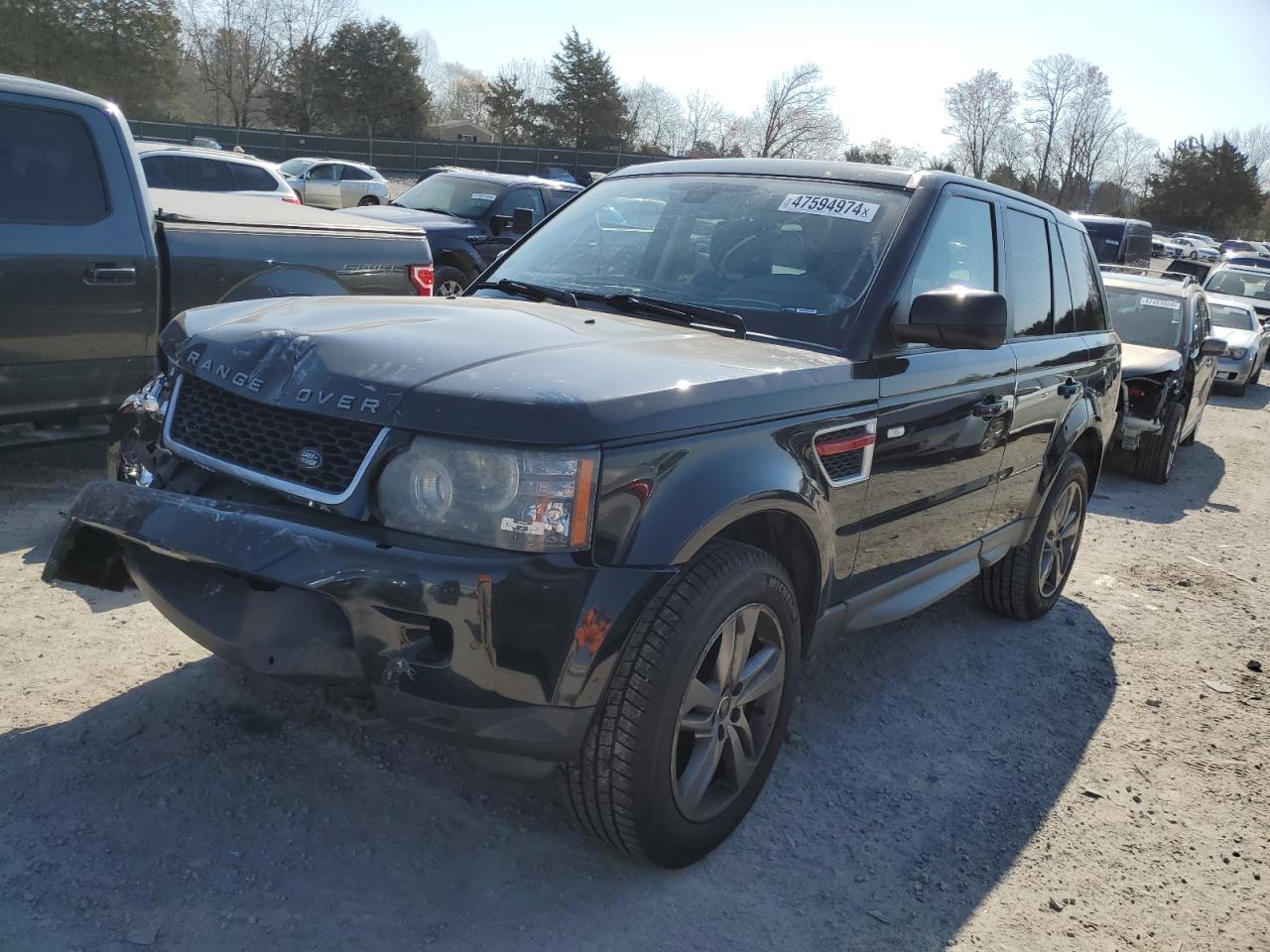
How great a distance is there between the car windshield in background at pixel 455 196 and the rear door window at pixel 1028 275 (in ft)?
29.5

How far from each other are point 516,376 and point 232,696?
5.56 feet

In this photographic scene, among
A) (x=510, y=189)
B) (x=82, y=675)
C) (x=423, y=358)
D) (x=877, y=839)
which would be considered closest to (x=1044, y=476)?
(x=877, y=839)

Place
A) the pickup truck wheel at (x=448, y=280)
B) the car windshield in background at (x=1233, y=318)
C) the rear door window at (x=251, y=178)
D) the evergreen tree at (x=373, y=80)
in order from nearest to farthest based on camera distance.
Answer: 1. the pickup truck wheel at (x=448, y=280)
2. the rear door window at (x=251, y=178)
3. the car windshield in background at (x=1233, y=318)
4. the evergreen tree at (x=373, y=80)

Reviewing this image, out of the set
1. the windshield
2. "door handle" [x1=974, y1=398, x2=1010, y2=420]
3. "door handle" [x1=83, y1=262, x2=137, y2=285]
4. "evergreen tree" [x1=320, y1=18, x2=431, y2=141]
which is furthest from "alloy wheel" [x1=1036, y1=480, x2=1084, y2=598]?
"evergreen tree" [x1=320, y1=18, x2=431, y2=141]

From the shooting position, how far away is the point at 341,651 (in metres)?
2.28

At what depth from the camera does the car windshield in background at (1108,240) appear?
66.5ft

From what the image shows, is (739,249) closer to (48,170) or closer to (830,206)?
(830,206)

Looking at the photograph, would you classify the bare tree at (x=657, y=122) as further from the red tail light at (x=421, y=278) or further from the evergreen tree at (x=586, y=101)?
the red tail light at (x=421, y=278)

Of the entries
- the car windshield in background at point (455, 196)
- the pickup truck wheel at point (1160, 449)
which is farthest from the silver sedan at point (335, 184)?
the pickup truck wheel at point (1160, 449)

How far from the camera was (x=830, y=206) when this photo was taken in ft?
11.6

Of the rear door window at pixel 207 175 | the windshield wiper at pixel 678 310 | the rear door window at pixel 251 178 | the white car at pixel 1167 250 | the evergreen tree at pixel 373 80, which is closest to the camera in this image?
the windshield wiper at pixel 678 310

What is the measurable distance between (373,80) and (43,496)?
53.2m

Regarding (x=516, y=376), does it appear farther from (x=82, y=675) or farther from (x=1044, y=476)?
(x=1044, y=476)

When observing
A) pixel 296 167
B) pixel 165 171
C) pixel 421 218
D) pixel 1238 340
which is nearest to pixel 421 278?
pixel 421 218
